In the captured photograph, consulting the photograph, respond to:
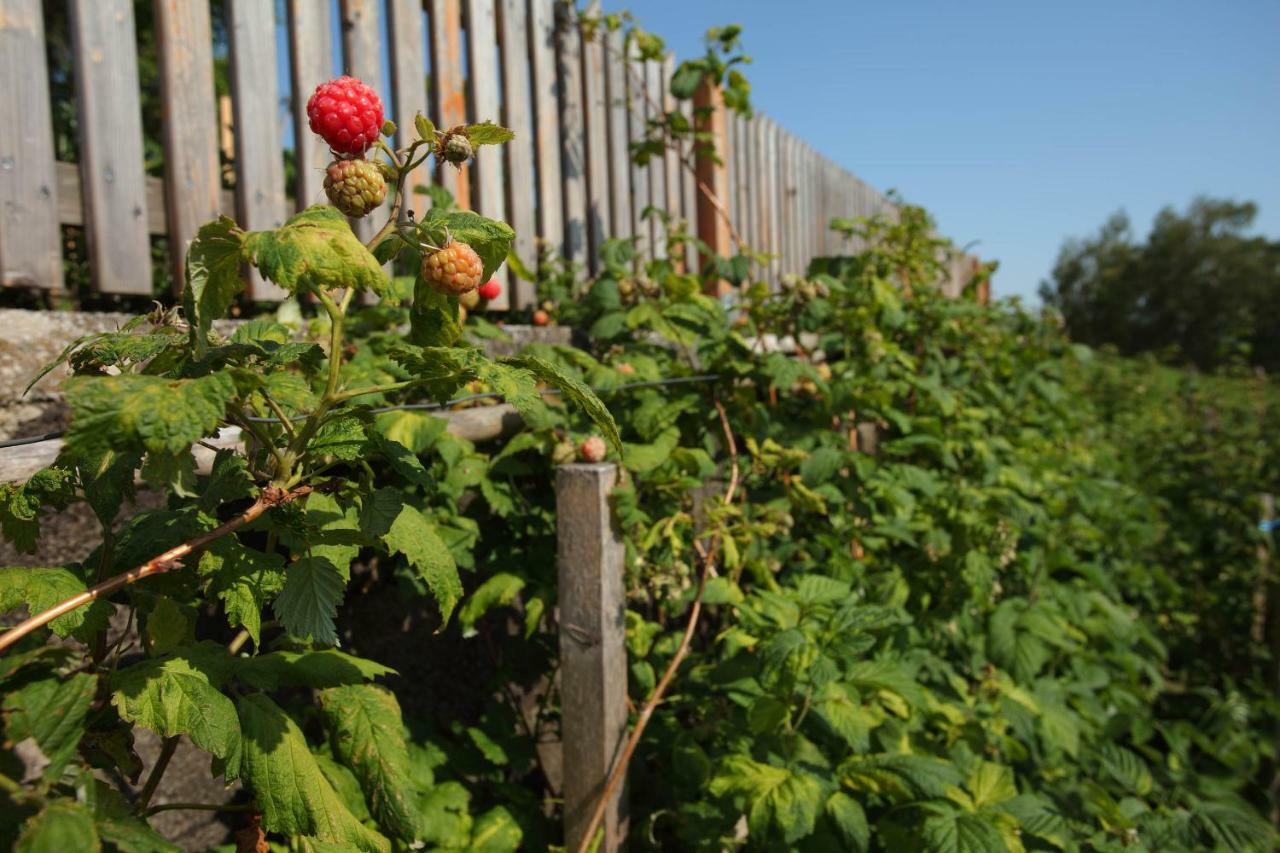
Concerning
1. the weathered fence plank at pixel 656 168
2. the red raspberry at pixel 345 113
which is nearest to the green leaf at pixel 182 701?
the red raspberry at pixel 345 113

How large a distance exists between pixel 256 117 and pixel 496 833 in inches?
63.2

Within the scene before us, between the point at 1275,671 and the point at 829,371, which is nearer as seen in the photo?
the point at 829,371

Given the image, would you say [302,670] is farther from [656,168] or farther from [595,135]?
[656,168]

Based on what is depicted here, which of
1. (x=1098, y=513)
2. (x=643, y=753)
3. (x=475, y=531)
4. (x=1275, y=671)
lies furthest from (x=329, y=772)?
(x=1275, y=671)

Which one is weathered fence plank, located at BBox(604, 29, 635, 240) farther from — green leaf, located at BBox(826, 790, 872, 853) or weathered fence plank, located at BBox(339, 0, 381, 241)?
green leaf, located at BBox(826, 790, 872, 853)

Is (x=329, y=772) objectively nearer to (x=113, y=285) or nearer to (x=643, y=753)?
(x=643, y=753)

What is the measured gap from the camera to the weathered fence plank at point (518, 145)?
102 inches

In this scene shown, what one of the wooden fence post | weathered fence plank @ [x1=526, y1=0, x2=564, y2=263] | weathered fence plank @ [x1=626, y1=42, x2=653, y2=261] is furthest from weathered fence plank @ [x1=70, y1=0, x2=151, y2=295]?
the wooden fence post

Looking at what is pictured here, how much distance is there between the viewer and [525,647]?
1.93m

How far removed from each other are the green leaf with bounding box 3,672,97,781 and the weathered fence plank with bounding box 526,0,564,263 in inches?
88.4

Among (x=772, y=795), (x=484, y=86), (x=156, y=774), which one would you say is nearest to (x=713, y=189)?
(x=484, y=86)

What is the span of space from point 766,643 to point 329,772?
0.86 metres

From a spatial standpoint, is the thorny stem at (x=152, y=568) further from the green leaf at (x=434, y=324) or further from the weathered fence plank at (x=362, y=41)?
the weathered fence plank at (x=362, y=41)

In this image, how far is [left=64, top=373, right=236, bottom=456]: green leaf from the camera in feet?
1.81
